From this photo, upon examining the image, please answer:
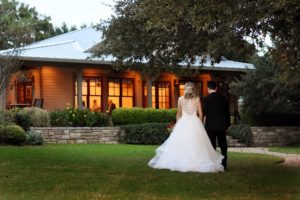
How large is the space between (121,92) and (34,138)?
8878mm

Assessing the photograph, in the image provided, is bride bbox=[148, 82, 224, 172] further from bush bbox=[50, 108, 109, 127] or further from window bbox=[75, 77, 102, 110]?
window bbox=[75, 77, 102, 110]

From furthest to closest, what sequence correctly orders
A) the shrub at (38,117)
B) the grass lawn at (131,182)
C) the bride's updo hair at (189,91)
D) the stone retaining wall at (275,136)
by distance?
the stone retaining wall at (275,136), the shrub at (38,117), the bride's updo hair at (189,91), the grass lawn at (131,182)

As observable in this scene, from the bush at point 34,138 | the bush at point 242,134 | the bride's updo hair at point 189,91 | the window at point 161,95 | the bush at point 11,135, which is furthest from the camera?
the window at point 161,95

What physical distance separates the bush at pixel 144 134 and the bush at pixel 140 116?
1.53 metres

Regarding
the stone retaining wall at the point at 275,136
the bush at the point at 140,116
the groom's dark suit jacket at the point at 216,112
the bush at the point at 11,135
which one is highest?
the groom's dark suit jacket at the point at 216,112

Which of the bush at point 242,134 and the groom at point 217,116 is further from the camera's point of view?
the bush at point 242,134

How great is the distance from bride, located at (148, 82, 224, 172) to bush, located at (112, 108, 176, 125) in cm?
1170

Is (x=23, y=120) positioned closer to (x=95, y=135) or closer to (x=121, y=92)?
(x=95, y=135)

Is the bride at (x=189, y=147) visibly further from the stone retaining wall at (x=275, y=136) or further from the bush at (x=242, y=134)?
the stone retaining wall at (x=275, y=136)

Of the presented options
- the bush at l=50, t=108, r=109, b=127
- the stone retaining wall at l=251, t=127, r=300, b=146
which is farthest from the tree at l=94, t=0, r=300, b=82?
the stone retaining wall at l=251, t=127, r=300, b=146

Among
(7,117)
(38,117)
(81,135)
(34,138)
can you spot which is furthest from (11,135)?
(81,135)

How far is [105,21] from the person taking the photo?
12.2m

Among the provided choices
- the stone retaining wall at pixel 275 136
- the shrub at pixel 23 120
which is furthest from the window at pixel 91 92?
the stone retaining wall at pixel 275 136

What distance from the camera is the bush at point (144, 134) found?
20938 millimetres
